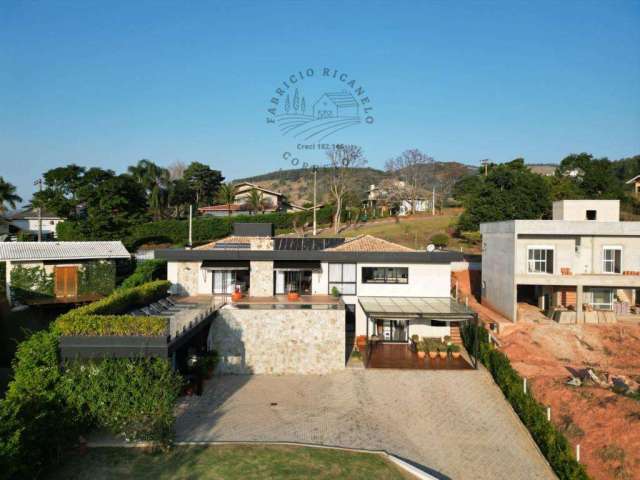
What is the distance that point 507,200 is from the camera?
172 feet

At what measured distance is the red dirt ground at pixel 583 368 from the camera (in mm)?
17234

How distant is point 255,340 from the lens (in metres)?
22.5

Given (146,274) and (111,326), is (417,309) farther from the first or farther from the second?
(146,274)

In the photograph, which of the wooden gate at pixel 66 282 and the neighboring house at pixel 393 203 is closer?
the wooden gate at pixel 66 282

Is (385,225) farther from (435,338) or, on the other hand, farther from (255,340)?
(255,340)

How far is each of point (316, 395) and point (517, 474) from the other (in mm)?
8468

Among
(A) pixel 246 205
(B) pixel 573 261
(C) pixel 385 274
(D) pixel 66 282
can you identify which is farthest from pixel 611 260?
(A) pixel 246 205

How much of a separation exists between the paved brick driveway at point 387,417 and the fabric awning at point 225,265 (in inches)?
264

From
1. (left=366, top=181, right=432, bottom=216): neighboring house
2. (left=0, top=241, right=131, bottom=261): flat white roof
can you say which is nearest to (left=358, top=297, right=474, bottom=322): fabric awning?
(left=0, top=241, right=131, bottom=261): flat white roof

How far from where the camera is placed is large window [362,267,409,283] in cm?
2697

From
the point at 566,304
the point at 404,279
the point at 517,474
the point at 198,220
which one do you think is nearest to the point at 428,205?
the point at 198,220

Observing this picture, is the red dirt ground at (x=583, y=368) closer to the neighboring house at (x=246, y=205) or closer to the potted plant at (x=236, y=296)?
the potted plant at (x=236, y=296)

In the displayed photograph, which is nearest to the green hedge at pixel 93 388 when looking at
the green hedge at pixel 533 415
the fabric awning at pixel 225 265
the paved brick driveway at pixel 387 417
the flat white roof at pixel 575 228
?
the paved brick driveway at pixel 387 417

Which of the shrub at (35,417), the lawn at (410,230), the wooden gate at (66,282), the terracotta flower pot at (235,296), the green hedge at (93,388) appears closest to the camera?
the shrub at (35,417)
